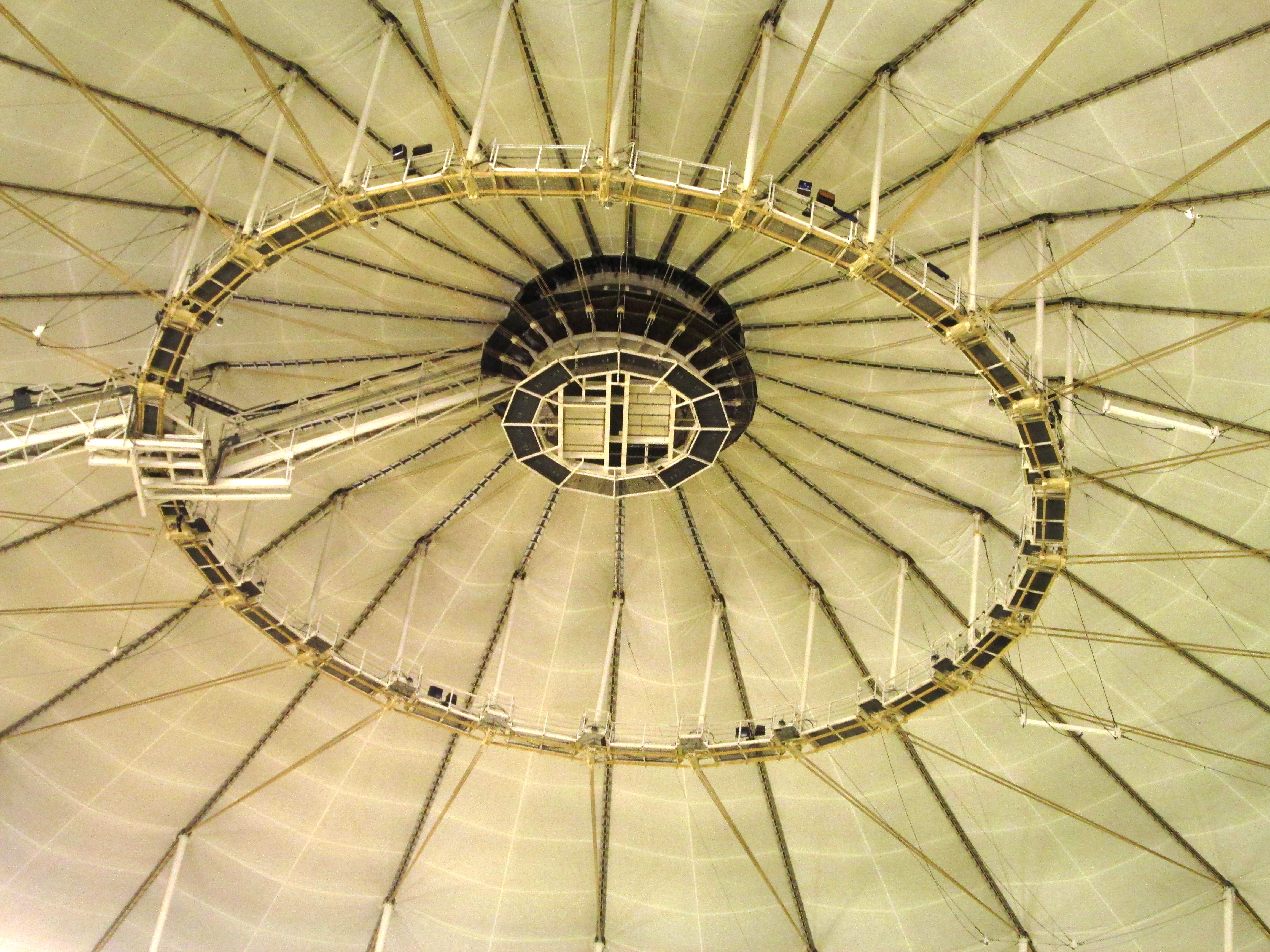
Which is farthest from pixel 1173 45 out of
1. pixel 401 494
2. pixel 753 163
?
pixel 401 494

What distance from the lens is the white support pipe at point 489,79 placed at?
2244 cm

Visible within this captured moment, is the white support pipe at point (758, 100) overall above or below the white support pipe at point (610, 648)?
above

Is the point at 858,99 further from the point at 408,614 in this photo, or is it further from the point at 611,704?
→ the point at 611,704

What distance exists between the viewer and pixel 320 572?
103ft

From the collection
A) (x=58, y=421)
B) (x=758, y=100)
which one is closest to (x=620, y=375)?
(x=758, y=100)

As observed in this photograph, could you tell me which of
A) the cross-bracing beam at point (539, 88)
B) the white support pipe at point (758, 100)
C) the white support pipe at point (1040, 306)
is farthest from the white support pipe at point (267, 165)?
the white support pipe at point (1040, 306)

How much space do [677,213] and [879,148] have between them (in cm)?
454

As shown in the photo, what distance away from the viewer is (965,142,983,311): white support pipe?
2380cm

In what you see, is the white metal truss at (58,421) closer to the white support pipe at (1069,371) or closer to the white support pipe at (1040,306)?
the white support pipe at (1040,306)

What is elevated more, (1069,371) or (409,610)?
(1069,371)

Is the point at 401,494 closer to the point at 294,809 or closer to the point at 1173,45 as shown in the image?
the point at 294,809

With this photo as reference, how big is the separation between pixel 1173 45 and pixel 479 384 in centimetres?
1835

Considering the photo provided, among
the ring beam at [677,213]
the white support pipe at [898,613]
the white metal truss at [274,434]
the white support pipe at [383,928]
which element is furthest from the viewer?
the white support pipe at [383,928]

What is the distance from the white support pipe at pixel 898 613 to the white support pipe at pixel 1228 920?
464 inches
